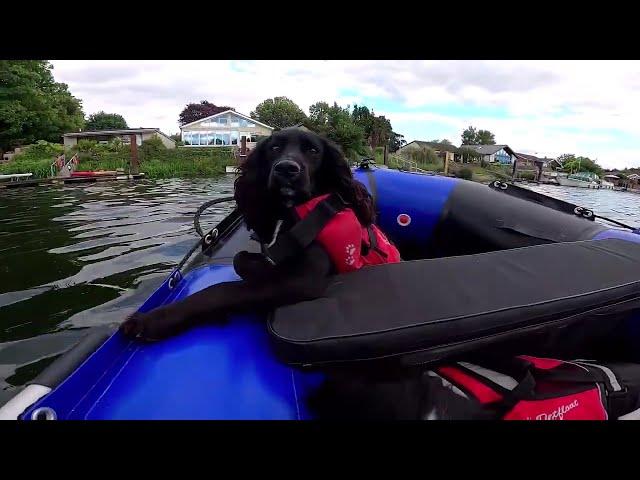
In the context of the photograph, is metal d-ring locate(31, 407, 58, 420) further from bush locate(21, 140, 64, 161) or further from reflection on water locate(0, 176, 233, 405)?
bush locate(21, 140, 64, 161)

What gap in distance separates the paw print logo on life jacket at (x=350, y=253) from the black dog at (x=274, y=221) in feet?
0.23

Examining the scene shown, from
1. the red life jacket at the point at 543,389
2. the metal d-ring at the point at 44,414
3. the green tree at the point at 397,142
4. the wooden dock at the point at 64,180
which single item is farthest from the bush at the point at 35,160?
the green tree at the point at 397,142

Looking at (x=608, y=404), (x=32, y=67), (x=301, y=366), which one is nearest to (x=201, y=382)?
(x=301, y=366)

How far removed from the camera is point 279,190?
1.69 metres

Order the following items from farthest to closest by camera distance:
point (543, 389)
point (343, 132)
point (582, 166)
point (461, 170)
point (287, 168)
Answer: point (582, 166), point (461, 170), point (343, 132), point (287, 168), point (543, 389)

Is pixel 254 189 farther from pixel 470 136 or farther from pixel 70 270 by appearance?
pixel 470 136

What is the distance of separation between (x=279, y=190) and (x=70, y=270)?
3.43 metres

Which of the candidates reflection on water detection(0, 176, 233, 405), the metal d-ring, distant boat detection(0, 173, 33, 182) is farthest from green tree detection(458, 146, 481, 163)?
the metal d-ring

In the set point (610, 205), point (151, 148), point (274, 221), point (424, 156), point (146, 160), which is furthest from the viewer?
point (424, 156)

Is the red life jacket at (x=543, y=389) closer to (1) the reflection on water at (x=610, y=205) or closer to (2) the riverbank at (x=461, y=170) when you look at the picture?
(1) the reflection on water at (x=610, y=205)

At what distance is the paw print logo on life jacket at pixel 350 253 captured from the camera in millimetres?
1658

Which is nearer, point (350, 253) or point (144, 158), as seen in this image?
point (350, 253)

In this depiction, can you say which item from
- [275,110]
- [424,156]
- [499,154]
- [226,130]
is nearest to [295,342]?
[226,130]

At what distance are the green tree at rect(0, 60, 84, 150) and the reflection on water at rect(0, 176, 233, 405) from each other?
12.3 meters
